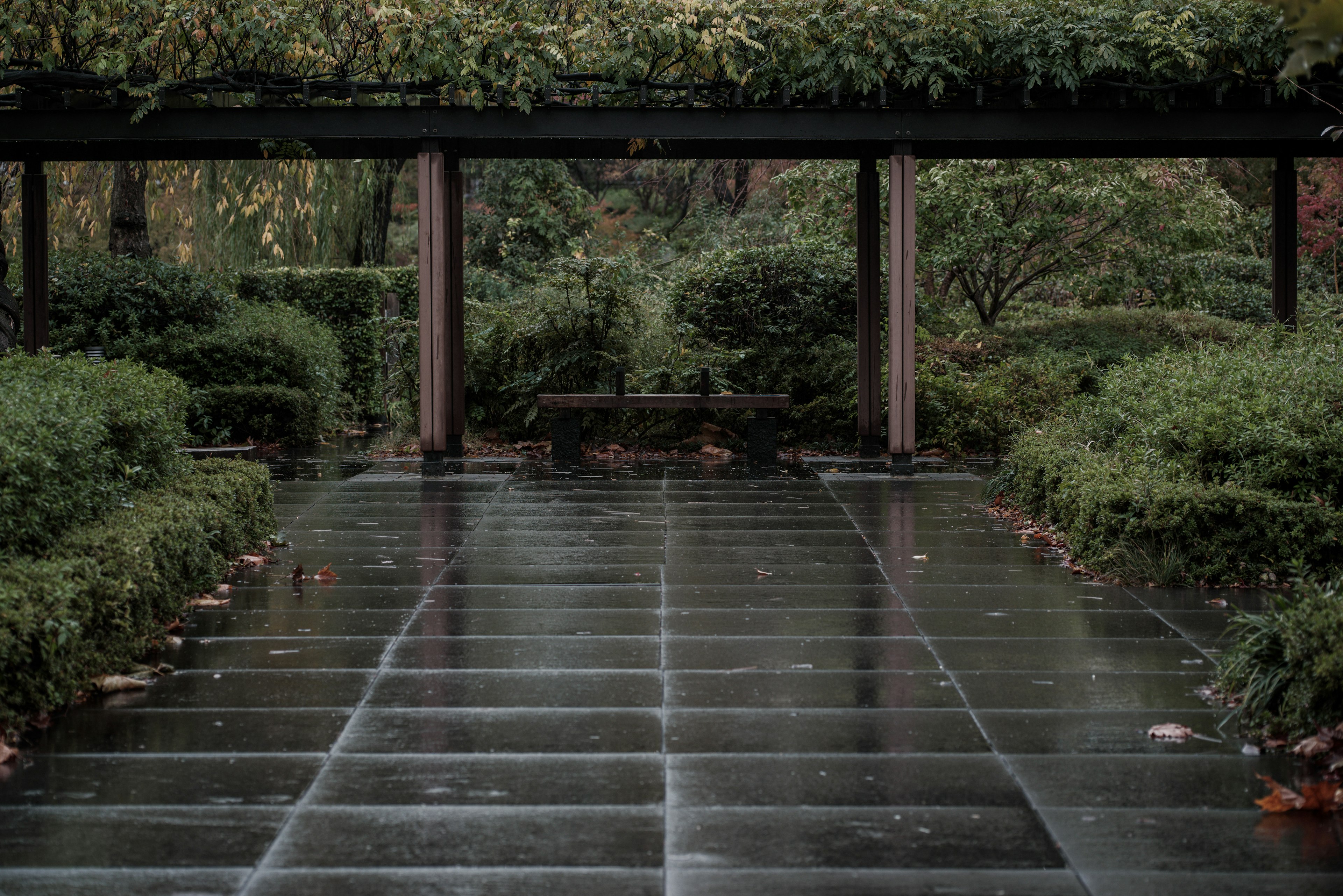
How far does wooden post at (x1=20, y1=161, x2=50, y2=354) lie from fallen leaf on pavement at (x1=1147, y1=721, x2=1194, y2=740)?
10.8 metres

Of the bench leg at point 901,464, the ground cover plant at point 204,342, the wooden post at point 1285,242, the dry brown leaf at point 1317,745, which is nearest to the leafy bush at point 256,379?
the ground cover plant at point 204,342

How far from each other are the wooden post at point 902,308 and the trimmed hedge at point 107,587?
6048 millimetres

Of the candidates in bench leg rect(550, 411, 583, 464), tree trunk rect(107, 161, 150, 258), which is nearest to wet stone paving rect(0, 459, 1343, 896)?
bench leg rect(550, 411, 583, 464)

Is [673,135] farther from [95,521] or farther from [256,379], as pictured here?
[95,521]

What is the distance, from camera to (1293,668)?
13.2 feet

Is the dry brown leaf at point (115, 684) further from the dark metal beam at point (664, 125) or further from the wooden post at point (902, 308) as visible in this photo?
the wooden post at point (902, 308)

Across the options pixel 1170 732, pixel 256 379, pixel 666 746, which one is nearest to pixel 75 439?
pixel 666 746

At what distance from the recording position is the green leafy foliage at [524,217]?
22578mm

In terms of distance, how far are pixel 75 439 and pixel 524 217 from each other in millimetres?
18212

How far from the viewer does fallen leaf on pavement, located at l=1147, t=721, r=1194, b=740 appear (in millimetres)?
4020

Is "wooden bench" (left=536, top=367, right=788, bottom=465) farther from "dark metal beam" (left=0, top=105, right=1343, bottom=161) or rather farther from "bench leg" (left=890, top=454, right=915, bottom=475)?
"dark metal beam" (left=0, top=105, right=1343, bottom=161)

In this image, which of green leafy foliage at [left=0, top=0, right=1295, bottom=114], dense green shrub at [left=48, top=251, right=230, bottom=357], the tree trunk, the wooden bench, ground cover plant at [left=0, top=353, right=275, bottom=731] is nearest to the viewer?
ground cover plant at [left=0, top=353, right=275, bottom=731]

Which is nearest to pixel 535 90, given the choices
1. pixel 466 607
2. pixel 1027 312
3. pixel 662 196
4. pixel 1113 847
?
pixel 466 607

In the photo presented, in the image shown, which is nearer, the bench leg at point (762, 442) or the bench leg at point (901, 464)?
the bench leg at point (901, 464)
